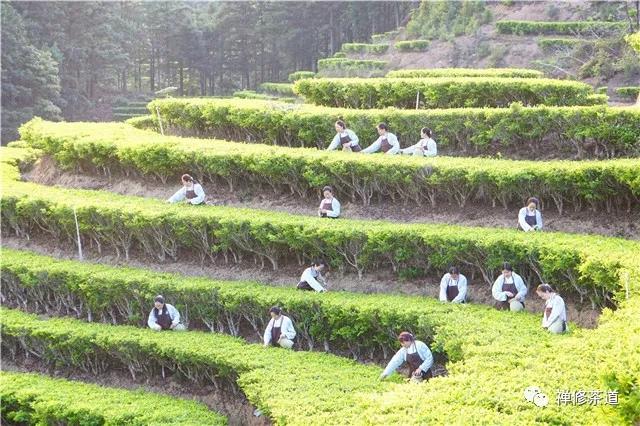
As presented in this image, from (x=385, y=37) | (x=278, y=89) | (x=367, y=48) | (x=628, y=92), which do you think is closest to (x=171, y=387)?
(x=628, y=92)

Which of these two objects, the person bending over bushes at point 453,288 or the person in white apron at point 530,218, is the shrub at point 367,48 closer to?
the person in white apron at point 530,218

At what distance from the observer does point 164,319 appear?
56.1 ft

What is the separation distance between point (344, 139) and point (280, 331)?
7348 millimetres

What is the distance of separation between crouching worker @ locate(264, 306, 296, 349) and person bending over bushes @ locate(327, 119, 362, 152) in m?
6.85

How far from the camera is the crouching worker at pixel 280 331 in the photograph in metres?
15.6

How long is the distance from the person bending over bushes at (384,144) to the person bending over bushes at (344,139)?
337 mm

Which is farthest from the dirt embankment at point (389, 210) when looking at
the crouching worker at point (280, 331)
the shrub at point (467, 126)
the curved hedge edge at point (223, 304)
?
the crouching worker at point (280, 331)

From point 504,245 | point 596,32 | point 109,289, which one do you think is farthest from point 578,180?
point 596,32

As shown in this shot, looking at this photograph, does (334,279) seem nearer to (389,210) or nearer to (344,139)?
(389,210)

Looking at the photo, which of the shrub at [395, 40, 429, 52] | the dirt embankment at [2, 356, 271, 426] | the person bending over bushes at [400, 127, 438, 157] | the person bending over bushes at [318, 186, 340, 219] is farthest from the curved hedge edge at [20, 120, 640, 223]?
the shrub at [395, 40, 429, 52]

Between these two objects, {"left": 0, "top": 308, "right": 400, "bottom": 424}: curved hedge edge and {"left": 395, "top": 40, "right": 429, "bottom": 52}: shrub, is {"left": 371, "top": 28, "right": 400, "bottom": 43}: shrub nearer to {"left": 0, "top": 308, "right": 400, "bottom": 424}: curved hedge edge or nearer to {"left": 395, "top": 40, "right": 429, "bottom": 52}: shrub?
{"left": 395, "top": 40, "right": 429, "bottom": 52}: shrub

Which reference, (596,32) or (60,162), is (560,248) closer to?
(60,162)

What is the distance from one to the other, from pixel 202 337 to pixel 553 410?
8.86m

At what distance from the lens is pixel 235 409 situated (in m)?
15.5
